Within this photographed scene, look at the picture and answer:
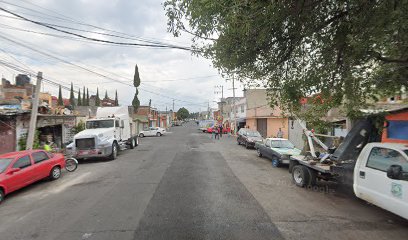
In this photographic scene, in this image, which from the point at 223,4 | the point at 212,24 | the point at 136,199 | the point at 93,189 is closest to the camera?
the point at 223,4

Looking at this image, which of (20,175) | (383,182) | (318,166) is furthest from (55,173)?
(383,182)

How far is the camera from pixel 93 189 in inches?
390

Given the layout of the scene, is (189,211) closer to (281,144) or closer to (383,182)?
(383,182)

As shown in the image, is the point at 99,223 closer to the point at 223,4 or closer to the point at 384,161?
the point at 223,4

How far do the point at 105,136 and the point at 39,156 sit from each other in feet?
23.0

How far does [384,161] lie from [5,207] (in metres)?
9.96

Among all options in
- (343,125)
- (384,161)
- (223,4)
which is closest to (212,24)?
(223,4)

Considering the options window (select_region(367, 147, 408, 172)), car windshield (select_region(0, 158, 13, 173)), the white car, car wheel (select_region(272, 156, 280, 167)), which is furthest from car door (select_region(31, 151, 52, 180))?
the white car

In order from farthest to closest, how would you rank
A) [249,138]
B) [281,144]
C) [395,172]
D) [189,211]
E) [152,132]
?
[152,132]
[249,138]
[281,144]
[189,211]
[395,172]

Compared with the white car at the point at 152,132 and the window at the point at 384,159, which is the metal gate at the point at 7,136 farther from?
the white car at the point at 152,132

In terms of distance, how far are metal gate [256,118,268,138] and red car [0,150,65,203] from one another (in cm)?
2962

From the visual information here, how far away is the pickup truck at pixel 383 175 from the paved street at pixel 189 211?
1.82 feet

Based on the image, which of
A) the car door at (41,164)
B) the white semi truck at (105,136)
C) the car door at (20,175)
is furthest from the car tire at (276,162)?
the car door at (20,175)

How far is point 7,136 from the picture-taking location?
17.6 meters
